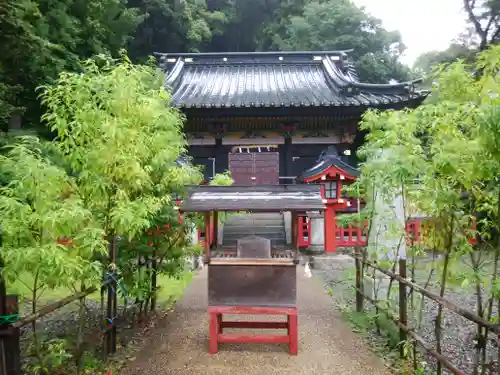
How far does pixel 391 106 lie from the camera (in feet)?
36.1

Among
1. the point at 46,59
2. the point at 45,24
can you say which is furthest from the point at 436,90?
the point at 45,24

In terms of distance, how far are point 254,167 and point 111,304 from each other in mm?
6987

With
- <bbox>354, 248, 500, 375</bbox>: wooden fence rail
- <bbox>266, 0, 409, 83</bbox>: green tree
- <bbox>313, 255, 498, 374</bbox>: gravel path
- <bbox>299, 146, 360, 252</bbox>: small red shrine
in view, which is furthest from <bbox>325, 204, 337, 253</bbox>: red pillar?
→ <bbox>266, 0, 409, 83</bbox>: green tree

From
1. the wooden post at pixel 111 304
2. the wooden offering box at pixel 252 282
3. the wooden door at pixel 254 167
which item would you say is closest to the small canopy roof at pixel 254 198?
the wooden offering box at pixel 252 282

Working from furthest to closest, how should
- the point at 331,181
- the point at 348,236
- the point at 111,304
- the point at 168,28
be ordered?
the point at 168,28, the point at 348,236, the point at 331,181, the point at 111,304

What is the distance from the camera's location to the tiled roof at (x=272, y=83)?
10.8 metres

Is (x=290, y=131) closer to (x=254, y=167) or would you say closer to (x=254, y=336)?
(x=254, y=167)

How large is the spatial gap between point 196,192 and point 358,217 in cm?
267

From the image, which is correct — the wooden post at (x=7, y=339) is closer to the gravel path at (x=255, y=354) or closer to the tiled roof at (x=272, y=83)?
the gravel path at (x=255, y=354)

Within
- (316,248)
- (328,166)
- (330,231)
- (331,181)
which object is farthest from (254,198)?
(316,248)

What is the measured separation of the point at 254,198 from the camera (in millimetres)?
5059

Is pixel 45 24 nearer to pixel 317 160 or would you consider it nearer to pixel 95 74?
pixel 95 74

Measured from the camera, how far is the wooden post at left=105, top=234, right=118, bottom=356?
4680 millimetres

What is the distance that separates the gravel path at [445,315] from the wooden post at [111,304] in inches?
162
